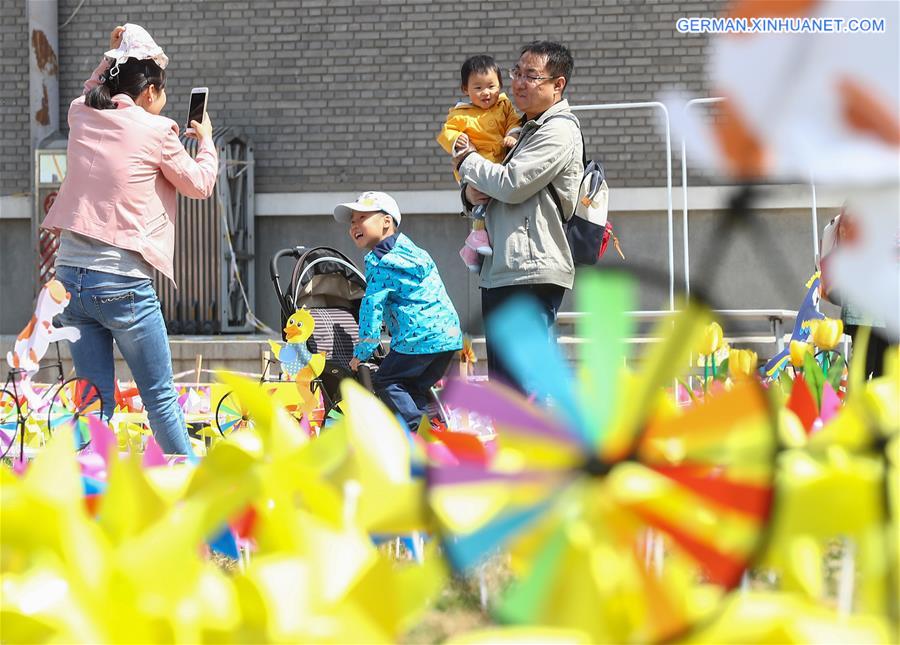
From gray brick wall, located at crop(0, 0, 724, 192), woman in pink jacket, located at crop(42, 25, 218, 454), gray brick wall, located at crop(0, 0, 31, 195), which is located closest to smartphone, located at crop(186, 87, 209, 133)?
woman in pink jacket, located at crop(42, 25, 218, 454)

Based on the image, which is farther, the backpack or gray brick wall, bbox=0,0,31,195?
gray brick wall, bbox=0,0,31,195

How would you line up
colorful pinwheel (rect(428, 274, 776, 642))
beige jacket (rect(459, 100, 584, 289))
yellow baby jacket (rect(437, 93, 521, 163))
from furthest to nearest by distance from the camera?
yellow baby jacket (rect(437, 93, 521, 163))
beige jacket (rect(459, 100, 584, 289))
colorful pinwheel (rect(428, 274, 776, 642))

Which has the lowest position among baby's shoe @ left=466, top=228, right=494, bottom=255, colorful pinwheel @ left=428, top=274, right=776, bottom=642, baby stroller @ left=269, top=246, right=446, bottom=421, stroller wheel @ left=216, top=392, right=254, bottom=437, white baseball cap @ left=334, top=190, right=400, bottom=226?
stroller wheel @ left=216, top=392, right=254, bottom=437

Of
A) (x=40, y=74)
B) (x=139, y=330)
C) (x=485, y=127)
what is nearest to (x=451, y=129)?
(x=485, y=127)

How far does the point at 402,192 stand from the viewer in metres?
9.56

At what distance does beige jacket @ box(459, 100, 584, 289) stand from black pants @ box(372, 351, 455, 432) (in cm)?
72

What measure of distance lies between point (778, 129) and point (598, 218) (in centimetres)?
290

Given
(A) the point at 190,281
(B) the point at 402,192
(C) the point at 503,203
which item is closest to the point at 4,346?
(A) the point at 190,281

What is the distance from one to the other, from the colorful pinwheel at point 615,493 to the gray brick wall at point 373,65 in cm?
915

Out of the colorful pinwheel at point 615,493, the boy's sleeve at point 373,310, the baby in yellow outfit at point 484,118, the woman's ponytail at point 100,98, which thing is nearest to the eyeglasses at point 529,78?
the baby in yellow outfit at point 484,118

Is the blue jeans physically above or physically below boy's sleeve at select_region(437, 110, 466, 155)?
below

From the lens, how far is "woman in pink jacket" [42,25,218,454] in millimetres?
2961

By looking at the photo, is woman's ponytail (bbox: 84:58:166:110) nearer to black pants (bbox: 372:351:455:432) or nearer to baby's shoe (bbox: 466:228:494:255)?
baby's shoe (bbox: 466:228:494:255)

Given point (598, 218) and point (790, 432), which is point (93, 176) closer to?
point (598, 218)
